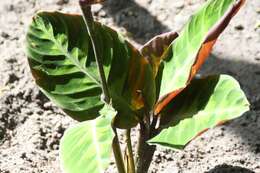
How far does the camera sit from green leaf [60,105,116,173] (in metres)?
1.22

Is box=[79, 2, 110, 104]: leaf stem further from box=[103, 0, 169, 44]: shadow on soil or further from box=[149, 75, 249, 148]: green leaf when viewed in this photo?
box=[103, 0, 169, 44]: shadow on soil

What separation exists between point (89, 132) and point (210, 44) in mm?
336

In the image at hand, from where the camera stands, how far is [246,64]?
212 cm

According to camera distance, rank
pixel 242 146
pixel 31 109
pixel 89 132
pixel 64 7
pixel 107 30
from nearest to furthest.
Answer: pixel 89 132
pixel 107 30
pixel 242 146
pixel 31 109
pixel 64 7

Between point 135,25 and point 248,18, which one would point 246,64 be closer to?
point 248,18

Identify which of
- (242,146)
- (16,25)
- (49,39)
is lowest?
(242,146)

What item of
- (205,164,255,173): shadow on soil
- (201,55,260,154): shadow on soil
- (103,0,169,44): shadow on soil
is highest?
(103,0,169,44): shadow on soil

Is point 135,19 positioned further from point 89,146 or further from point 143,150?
point 89,146

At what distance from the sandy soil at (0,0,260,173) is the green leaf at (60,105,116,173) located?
1.59ft

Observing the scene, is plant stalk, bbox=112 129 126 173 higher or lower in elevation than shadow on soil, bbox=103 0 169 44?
higher

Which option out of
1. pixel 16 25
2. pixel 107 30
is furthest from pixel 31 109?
pixel 107 30

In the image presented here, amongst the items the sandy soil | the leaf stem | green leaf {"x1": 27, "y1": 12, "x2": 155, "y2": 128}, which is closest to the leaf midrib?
green leaf {"x1": 27, "y1": 12, "x2": 155, "y2": 128}

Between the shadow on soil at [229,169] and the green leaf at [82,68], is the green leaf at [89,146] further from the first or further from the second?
the shadow on soil at [229,169]

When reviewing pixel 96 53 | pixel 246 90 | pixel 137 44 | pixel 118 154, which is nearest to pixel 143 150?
pixel 118 154
